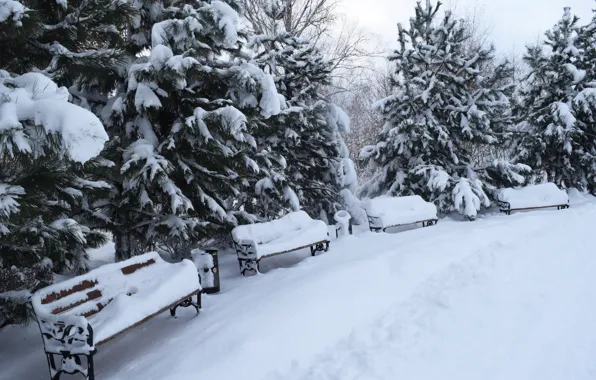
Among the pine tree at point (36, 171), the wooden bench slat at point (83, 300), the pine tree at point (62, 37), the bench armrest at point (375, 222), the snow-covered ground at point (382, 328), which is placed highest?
the pine tree at point (62, 37)

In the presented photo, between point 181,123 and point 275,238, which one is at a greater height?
point 181,123

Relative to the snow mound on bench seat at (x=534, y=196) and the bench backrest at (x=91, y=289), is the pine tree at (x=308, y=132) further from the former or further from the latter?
the snow mound on bench seat at (x=534, y=196)

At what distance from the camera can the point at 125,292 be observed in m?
4.33

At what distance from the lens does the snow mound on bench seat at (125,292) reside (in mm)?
3467

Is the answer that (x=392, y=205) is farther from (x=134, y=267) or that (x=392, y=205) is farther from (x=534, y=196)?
(x=134, y=267)

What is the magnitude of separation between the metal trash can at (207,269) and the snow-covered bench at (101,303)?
2.12 feet

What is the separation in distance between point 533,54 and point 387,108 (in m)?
8.05

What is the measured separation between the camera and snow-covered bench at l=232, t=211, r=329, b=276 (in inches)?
249

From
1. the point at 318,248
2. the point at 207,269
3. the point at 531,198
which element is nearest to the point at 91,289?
the point at 207,269

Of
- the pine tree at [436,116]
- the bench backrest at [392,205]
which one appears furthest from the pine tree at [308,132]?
the pine tree at [436,116]

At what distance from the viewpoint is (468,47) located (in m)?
23.6

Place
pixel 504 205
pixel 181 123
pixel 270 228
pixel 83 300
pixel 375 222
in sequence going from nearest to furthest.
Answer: pixel 83 300
pixel 181 123
pixel 270 228
pixel 375 222
pixel 504 205

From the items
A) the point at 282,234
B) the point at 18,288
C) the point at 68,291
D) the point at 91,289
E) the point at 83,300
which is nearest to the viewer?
the point at 68,291

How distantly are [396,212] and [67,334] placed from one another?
27.4ft
